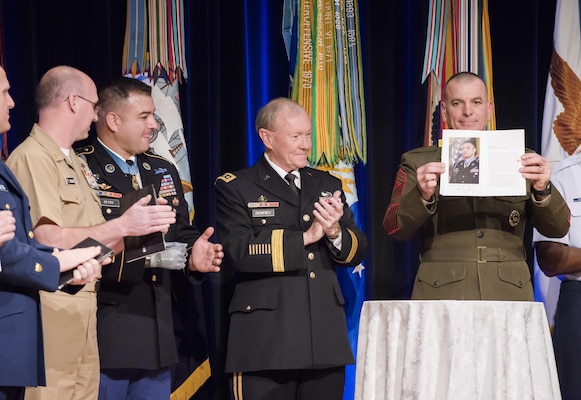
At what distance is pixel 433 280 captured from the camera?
132 inches

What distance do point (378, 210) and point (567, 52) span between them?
1238mm

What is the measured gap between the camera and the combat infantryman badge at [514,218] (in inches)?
132

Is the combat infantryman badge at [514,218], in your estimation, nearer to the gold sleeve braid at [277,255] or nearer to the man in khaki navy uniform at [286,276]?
the man in khaki navy uniform at [286,276]

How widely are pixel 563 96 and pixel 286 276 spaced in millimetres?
1807

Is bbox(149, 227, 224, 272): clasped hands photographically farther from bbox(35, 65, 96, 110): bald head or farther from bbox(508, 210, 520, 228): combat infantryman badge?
bbox(508, 210, 520, 228): combat infantryman badge

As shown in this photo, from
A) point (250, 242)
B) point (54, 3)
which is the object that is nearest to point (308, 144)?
point (250, 242)

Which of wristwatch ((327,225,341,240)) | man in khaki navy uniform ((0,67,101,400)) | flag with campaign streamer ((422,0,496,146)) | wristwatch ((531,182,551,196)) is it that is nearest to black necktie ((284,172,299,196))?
wristwatch ((327,225,341,240))

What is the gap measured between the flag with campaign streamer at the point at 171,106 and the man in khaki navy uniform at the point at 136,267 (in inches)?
9.2

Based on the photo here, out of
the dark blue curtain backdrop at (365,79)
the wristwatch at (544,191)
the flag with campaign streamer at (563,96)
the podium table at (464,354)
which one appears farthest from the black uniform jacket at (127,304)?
the flag with campaign streamer at (563,96)

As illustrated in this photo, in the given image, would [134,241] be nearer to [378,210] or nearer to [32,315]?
[32,315]

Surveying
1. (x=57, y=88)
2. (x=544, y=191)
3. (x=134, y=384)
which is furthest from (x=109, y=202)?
(x=544, y=191)

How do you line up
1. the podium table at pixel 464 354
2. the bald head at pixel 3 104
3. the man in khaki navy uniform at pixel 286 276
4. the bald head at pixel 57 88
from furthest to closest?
the man in khaki navy uniform at pixel 286 276
the bald head at pixel 57 88
the bald head at pixel 3 104
the podium table at pixel 464 354

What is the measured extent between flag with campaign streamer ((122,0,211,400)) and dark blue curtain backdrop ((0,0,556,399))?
0.19 meters

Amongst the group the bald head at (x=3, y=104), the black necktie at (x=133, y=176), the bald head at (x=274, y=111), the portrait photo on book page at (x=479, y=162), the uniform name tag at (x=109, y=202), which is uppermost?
the bald head at (x=3, y=104)
